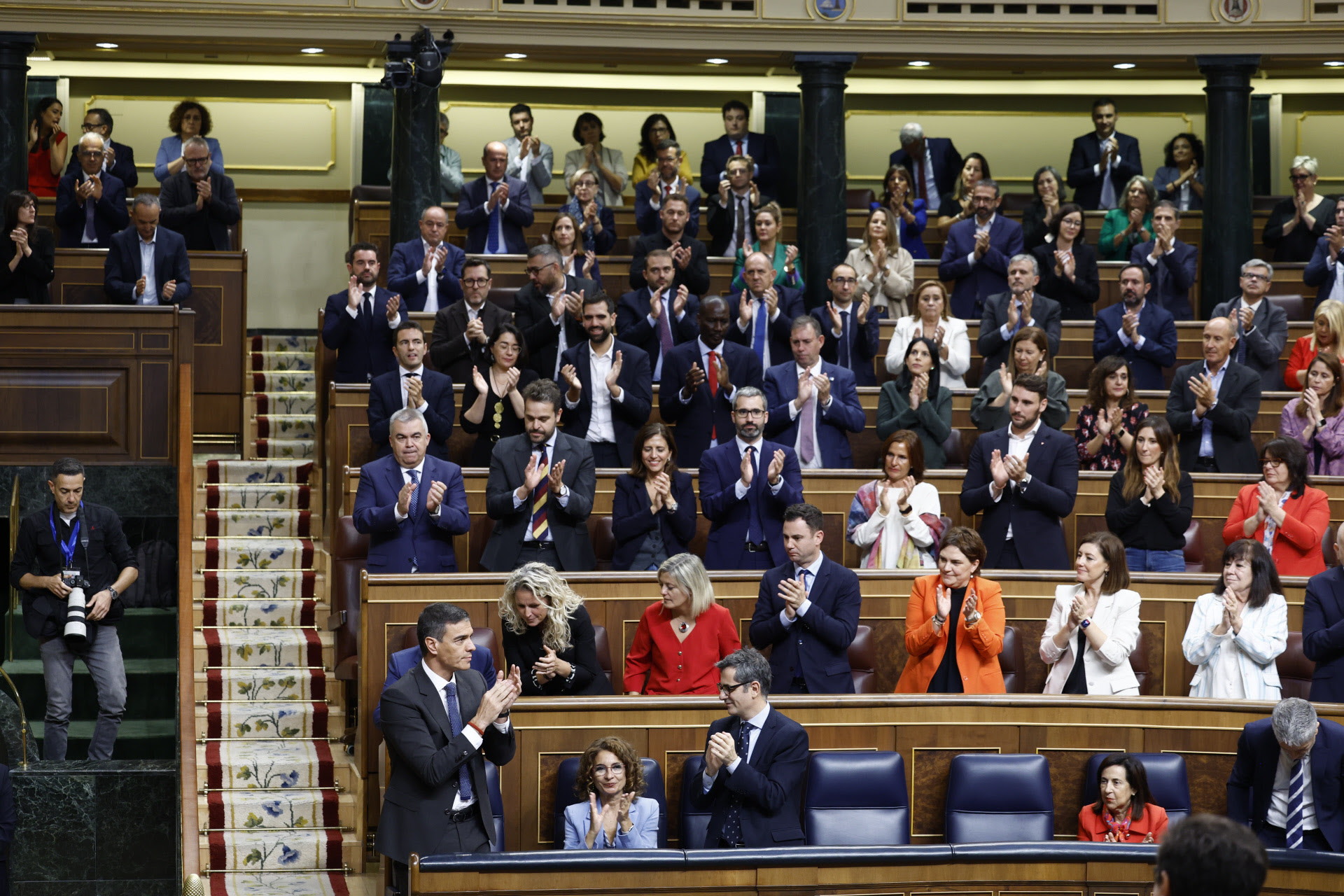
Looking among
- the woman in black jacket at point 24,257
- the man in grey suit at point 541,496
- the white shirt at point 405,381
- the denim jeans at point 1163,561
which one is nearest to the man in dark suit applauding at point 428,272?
the white shirt at point 405,381

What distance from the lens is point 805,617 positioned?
5.34m

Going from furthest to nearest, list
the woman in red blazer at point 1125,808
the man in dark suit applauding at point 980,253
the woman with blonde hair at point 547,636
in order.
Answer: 1. the man in dark suit applauding at point 980,253
2. the woman with blonde hair at point 547,636
3. the woman in red blazer at point 1125,808

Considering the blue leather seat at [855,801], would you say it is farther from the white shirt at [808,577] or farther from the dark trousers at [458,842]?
the dark trousers at [458,842]

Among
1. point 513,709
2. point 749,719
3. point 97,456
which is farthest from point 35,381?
point 749,719

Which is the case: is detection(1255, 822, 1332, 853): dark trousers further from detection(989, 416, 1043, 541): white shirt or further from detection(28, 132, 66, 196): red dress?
detection(28, 132, 66, 196): red dress

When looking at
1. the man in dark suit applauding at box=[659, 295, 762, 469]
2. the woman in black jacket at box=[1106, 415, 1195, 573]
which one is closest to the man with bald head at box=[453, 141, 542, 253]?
the man in dark suit applauding at box=[659, 295, 762, 469]

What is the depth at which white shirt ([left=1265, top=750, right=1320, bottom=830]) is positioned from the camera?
15.4 ft

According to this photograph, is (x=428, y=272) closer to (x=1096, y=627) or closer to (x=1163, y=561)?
(x=1163, y=561)

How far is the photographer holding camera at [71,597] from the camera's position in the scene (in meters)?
6.54

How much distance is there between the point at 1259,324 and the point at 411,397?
12.8 feet

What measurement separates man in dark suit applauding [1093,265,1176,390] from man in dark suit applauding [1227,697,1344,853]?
10.3 ft

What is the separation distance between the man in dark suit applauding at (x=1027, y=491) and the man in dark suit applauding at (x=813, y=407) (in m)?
0.76

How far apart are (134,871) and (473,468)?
6.44 feet

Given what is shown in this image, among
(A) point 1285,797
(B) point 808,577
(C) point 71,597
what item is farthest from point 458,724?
(C) point 71,597
